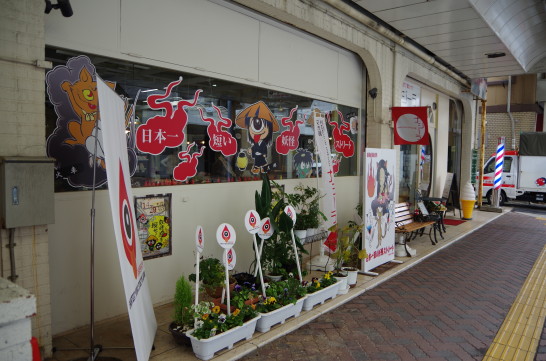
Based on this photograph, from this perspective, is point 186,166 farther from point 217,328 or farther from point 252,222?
point 217,328

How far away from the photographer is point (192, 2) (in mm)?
4832

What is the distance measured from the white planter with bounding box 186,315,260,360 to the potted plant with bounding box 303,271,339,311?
985 millimetres

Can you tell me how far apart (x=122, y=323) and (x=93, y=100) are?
2.23m

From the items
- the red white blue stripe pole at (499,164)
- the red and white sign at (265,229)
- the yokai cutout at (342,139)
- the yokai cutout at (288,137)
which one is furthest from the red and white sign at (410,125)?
the red white blue stripe pole at (499,164)

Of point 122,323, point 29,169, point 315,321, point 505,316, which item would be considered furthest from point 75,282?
point 505,316

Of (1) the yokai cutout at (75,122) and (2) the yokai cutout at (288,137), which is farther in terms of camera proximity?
(2) the yokai cutout at (288,137)

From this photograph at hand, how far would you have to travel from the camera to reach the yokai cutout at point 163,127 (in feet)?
14.4

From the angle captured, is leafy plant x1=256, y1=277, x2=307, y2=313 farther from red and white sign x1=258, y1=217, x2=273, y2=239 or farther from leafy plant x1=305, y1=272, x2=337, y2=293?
red and white sign x1=258, y1=217, x2=273, y2=239

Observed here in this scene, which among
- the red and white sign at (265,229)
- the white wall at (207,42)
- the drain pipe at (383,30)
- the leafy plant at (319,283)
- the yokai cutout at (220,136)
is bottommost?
the leafy plant at (319,283)

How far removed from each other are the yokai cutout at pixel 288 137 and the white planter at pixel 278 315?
2.76 meters

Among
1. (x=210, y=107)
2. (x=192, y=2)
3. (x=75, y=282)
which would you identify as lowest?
(x=75, y=282)

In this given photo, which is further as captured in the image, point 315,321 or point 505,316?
point 505,316

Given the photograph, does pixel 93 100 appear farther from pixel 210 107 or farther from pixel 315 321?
pixel 315 321

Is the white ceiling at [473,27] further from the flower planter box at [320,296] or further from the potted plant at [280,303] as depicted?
the potted plant at [280,303]
